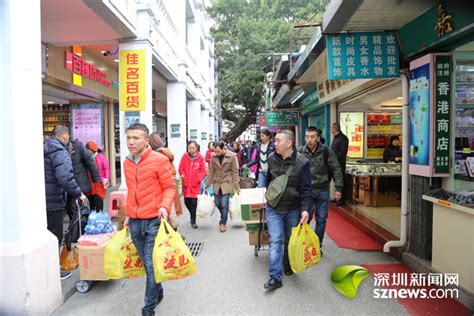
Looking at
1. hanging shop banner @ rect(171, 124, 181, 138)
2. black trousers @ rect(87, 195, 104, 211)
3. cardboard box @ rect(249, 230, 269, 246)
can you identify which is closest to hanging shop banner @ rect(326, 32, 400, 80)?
cardboard box @ rect(249, 230, 269, 246)

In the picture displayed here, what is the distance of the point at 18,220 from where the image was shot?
3195 millimetres

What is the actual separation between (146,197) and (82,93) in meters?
8.16

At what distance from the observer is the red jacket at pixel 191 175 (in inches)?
259

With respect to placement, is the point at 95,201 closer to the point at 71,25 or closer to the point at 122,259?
the point at 71,25

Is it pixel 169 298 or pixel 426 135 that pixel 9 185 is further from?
pixel 426 135

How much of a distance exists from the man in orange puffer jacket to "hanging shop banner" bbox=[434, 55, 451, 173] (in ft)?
10.2


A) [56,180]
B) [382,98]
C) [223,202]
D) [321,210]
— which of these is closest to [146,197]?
[56,180]

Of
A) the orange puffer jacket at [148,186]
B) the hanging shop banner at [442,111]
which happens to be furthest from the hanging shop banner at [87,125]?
the hanging shop banner at [442,111]

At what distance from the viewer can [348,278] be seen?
13.8 ft

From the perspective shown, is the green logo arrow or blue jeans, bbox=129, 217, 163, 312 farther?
the green logo arrow

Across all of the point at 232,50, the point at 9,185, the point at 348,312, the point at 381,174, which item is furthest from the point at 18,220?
the point at 232,50

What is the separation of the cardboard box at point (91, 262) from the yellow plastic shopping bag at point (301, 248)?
2.06m

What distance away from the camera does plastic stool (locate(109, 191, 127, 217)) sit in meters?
6.35

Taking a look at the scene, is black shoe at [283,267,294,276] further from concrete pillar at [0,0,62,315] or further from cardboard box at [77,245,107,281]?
concrete pillar at [0,0,62,315]
